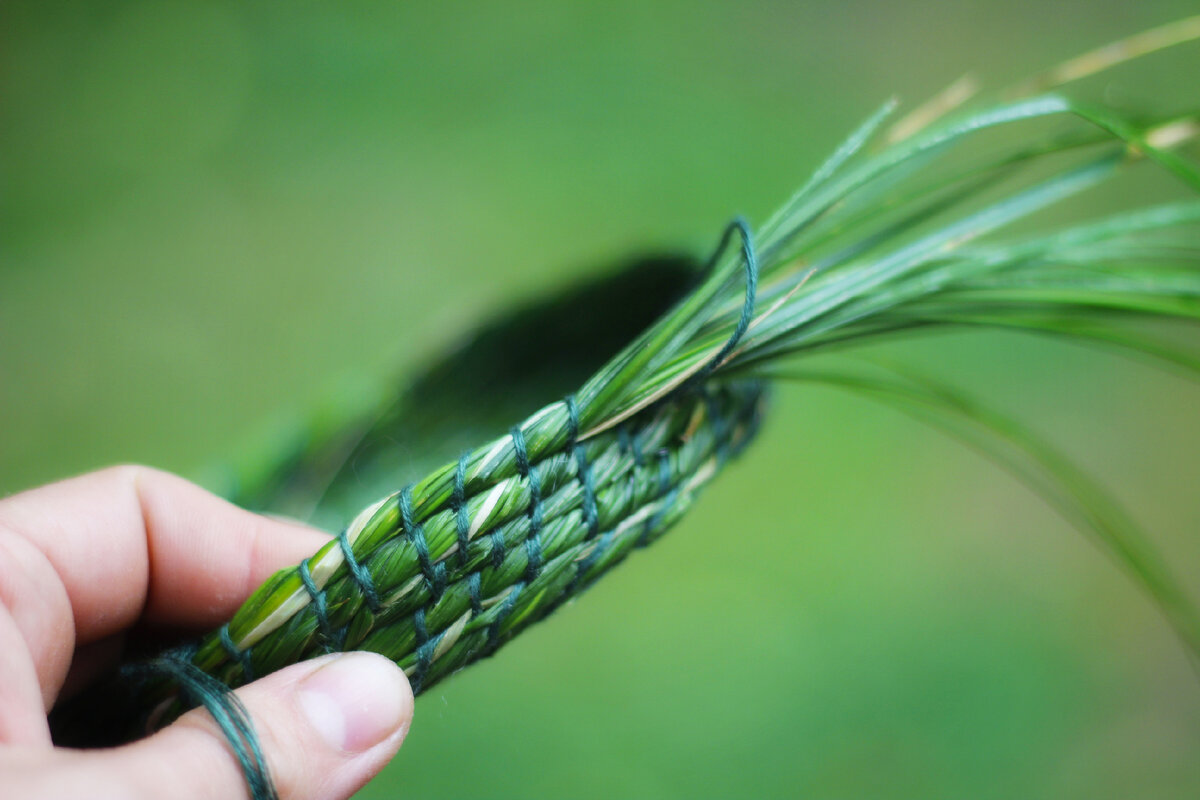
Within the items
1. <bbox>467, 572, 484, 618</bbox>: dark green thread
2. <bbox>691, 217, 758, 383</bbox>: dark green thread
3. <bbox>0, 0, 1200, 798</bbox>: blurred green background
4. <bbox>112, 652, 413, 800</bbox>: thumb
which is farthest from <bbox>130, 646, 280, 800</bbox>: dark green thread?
<bbox>0, 0, 1200, 798</bbox>: blurred green background

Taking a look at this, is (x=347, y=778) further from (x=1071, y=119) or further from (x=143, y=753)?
(x=1071, y=119)

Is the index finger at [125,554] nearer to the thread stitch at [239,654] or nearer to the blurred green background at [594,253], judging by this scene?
the thread stitch at [239,654]

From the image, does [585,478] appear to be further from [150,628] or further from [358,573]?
[150,628]

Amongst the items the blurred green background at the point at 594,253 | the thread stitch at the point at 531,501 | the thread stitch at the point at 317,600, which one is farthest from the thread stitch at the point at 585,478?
the blurred green background at the point at 594,253

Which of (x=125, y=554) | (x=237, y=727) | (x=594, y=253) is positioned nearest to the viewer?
(x=237, y=727)

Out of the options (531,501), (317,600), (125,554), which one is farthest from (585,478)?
(125,554)

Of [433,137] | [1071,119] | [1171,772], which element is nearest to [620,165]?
[433,137]
